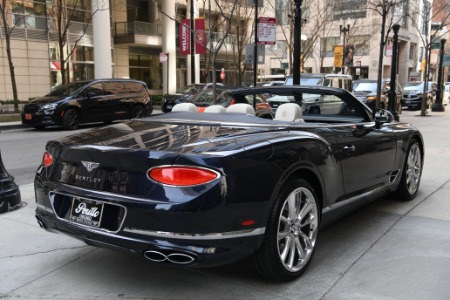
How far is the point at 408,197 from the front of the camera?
586 cm

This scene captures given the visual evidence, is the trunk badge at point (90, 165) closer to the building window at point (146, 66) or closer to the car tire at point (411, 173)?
the car tire at point (411, 173)

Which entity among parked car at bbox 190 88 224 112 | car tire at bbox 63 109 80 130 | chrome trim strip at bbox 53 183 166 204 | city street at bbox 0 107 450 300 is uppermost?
parked car at bbox 190 88 224 112

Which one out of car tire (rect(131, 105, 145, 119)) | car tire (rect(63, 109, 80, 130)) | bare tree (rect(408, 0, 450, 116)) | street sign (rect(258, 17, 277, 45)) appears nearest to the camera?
street sign (rect(258, 17, 277, 45))

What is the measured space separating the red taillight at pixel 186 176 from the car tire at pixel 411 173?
3521 mm

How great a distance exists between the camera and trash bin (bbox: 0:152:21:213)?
5.25 meters

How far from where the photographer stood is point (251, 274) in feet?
11.7

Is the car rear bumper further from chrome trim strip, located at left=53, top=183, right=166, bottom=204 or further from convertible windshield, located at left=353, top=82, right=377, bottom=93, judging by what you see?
convertible windshield, located at left=353, top=82, right=377, bottom=93

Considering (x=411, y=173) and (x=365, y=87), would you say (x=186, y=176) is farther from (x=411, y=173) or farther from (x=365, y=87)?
(x=365, y=87)

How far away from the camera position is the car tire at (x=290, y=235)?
323 centimetres

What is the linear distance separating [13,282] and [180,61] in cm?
3449

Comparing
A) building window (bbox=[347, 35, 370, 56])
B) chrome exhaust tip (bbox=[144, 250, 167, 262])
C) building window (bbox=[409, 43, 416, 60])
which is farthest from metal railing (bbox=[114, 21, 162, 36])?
building window (bbox=[409, 43, 416, 60])

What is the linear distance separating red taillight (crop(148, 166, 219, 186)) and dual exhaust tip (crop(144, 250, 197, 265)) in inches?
17.3

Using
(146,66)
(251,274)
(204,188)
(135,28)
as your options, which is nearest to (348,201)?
(251,274)

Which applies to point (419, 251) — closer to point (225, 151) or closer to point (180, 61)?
point (225, 151)
